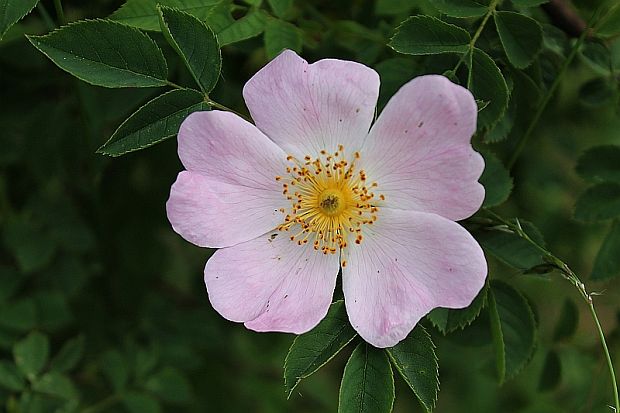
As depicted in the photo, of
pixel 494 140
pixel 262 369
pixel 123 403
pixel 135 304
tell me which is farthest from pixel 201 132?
pixel 262 369

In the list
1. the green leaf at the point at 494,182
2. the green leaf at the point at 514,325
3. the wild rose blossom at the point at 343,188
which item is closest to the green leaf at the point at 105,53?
the wild rose blossom at the point at 343,188

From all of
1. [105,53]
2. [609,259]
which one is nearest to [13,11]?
[105,53]

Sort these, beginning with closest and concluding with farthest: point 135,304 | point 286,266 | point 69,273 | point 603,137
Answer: point 286,266 < point 69,273 < point 135,304 < point 603,137

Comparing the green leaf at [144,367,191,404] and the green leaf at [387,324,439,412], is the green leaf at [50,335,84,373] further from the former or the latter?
the green leaf at [387,324,439,412]

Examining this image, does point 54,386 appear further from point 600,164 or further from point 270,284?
point 600,164

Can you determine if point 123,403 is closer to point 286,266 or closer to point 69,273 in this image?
point 69,273

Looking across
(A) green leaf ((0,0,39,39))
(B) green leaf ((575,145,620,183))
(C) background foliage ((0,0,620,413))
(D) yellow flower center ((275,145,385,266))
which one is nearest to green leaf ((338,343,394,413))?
(C) background foliage ((0,0,620,413))

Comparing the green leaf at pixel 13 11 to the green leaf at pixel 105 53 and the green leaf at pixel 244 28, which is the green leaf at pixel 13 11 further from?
the green leaf at pixel 244 28
